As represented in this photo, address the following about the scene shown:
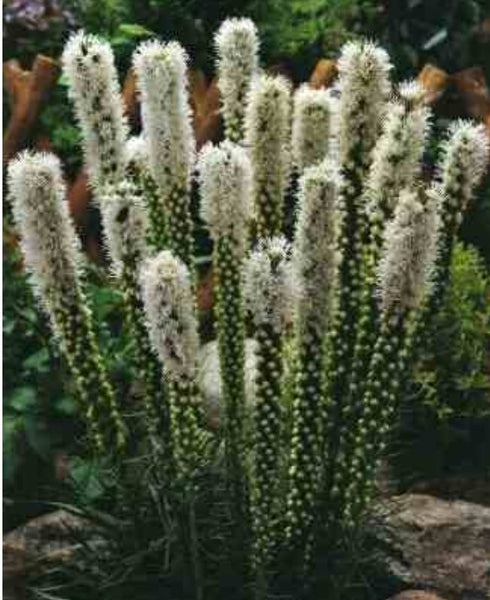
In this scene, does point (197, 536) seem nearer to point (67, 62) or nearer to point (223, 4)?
point (67, 62)

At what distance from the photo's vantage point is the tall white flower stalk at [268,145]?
162 inches

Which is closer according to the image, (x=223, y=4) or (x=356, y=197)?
(x=356, y=197)

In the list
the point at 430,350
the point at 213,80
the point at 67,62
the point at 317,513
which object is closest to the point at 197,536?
the point at 317,513

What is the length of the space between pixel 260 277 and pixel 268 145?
435mm

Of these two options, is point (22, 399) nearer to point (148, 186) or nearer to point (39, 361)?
point (39, 361)

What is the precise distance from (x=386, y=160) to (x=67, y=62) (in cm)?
89

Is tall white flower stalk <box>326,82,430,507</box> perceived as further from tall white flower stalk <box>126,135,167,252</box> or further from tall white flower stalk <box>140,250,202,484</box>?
tall white flower stalk <box>126,135,167,252</box>

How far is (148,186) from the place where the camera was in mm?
4410

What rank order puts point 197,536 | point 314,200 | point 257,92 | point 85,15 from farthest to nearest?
point 85,15, point 197,536, point 257,92, point 314,200

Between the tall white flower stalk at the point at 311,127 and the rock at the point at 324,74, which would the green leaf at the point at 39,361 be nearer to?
the tall white flower stalk at the point at 311,127

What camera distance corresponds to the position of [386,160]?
395 centimetres

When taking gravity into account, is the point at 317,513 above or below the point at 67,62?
below

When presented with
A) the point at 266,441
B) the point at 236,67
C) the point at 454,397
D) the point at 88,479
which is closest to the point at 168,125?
the point at 236,67

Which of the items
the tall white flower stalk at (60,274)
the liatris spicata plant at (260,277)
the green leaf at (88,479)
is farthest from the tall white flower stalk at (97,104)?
the green leaf at (88,479)
